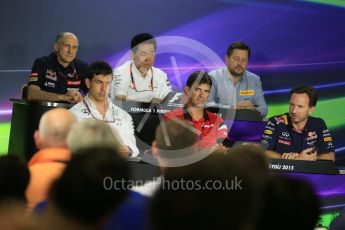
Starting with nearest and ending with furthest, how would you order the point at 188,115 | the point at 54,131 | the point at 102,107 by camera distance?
the point at 54,131 < the point at 188,115 < the point at 102,107

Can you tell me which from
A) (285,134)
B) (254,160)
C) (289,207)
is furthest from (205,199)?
(285,134)

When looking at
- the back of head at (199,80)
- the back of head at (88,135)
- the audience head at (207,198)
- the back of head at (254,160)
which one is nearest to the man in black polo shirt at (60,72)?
the back of head at (199,80)

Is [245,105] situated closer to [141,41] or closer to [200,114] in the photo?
[200,114]

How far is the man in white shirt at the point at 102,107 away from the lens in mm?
5391

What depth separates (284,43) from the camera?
745cm

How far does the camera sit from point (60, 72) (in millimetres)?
6320

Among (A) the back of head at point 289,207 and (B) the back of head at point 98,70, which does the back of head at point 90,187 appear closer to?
(A) the back of head at point 289,207

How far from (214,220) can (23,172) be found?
3.11 feet

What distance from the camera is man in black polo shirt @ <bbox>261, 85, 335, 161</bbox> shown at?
17.5ft

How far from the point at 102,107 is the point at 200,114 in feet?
2.87

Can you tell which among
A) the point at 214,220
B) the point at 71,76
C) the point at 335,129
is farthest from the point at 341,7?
the point at 214,220

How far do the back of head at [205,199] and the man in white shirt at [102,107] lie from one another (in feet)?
12.6

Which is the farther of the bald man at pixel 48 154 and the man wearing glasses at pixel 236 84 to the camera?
the man wearing glasses at pixel 236 84

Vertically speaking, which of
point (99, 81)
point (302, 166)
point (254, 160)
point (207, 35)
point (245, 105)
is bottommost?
point (302, 166)
